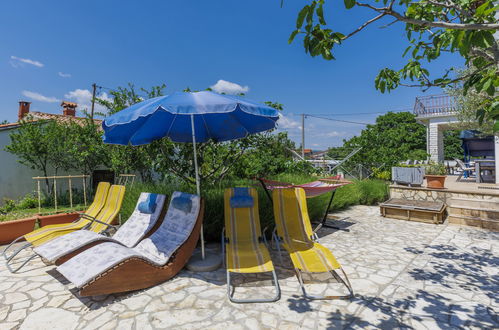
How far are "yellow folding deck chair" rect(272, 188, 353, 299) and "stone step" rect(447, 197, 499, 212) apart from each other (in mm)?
5602

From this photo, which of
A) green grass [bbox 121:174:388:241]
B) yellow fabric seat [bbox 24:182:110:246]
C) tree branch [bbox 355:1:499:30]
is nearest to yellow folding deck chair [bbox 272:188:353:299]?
green grass [bbox 121:174:388:241]

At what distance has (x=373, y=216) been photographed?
816cm

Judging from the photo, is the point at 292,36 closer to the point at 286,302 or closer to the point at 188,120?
the point at 286,302

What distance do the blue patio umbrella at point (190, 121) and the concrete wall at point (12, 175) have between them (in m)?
11.6

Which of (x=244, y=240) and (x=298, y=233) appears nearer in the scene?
(x=244, y=240)

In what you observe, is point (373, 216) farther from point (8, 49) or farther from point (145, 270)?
point (8, 49)

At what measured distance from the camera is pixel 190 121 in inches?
205

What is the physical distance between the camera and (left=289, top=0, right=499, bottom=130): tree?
1.57 metres

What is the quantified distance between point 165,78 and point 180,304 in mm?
8989

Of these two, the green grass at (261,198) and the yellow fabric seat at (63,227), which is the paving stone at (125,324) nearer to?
the yellow fabric seat at (63,227)

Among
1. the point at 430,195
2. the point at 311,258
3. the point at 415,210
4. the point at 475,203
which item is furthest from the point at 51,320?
the point at 430,195

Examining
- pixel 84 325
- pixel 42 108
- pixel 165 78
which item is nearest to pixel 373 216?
pixel 84 325

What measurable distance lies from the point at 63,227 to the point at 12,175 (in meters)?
11.0

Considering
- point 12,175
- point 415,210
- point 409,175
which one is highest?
point 12,175
